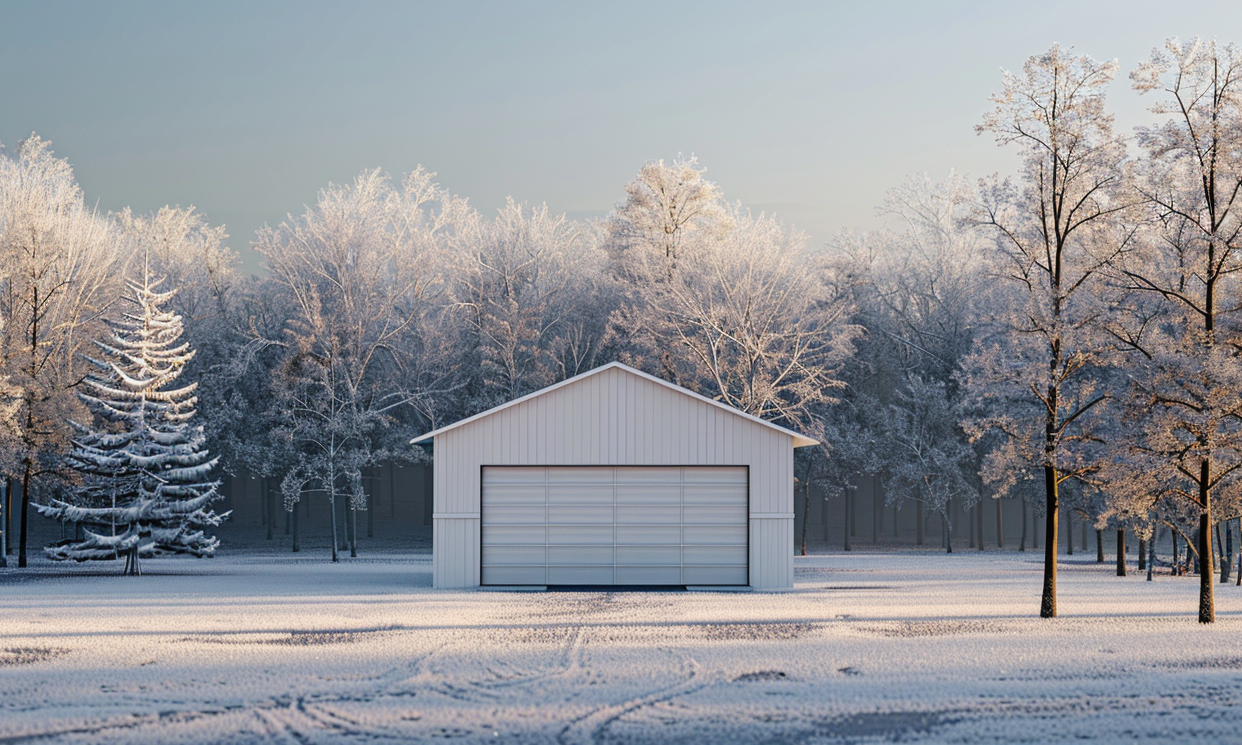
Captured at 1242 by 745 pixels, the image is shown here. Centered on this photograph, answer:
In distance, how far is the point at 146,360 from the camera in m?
28.2

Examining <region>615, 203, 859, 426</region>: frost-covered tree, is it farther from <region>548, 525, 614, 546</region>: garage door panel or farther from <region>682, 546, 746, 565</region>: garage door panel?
<region>548, 525, 614, 546</region>: garage door panel

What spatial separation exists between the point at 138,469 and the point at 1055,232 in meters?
23.2

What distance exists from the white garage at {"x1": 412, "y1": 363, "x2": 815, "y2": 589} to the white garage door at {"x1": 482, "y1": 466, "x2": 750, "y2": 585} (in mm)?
22

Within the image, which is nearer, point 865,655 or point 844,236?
point 865,655

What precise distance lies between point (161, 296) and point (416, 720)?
77.0 feet

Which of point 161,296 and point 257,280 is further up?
point 257,280

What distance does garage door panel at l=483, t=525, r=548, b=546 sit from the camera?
22391mm

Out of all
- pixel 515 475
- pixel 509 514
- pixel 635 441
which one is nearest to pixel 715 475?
pixel 635 441

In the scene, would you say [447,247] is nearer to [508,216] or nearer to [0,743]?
Result: [508,216]

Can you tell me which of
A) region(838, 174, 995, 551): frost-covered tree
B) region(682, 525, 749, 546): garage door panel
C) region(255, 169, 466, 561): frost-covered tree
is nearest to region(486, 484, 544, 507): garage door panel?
region(682, 525, 749, 546): garage door panel

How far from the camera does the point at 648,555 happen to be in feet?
74.0

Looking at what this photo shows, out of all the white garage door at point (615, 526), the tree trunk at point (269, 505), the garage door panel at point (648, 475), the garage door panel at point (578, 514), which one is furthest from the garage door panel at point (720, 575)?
the tree trunk at point (269, 505)

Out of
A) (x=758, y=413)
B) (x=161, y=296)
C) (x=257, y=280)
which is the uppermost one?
(x=257, y=280)

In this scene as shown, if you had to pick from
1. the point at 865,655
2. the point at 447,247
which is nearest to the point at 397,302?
the point at 447,247
